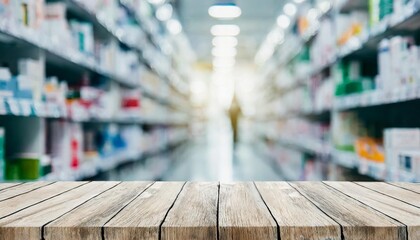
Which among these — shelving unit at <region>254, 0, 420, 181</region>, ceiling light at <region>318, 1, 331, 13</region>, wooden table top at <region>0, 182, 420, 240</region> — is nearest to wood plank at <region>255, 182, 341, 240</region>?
wooden table top at <region>0, 182, 420, 240</region>

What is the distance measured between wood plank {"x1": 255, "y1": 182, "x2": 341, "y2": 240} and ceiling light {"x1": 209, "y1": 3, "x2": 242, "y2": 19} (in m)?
8.54

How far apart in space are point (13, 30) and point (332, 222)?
1.63 meters

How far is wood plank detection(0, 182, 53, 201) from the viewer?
117cm

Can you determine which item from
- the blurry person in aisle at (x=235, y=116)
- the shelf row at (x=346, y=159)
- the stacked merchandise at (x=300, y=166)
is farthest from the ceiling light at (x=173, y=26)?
the shelf row at (x=346, y=159)

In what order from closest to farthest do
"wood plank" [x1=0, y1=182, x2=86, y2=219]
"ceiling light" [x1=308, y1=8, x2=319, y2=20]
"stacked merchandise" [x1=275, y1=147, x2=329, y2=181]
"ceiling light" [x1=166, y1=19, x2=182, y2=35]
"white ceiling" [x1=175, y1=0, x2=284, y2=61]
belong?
"wood plank" [x1=0, y1=182, x2=86, y2=219] < "ceiling light" [x1=308, y1=8, x2=319, y2=20] < "stacked merchandise" [x1=275, y1=147, x2=329, y2=181] < "ceiling light" [x1=166, y1=19, x2=182, y2=35] < "white ceiling" [x1=175, y1=0, x2=284, y2=61]

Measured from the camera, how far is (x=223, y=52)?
1600 centimetres

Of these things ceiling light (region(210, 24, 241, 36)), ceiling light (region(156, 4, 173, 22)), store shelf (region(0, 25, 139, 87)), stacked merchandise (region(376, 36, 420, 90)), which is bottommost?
stacked merchandise (region(376, 36, 420, 90))

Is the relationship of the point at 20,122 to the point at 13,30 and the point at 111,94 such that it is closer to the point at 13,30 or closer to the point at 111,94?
the point at 13,30

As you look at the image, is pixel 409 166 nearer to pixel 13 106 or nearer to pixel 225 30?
pixel 13 106

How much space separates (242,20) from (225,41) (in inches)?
108

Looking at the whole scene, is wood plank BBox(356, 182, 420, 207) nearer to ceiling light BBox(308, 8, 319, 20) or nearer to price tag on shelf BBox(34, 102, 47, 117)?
price tag on shelf BBox(34, 102, 47, 117)

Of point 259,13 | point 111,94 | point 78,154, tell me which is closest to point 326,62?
point 111,94

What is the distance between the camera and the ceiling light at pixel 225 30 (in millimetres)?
11516

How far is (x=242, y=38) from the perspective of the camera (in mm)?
13289
